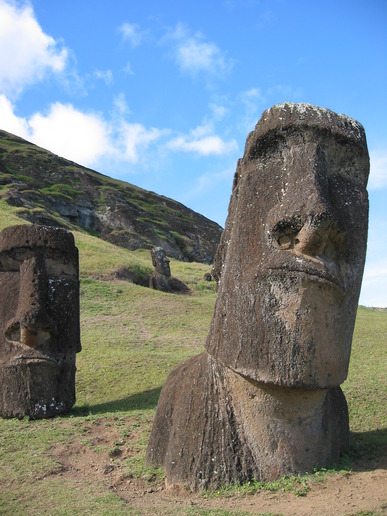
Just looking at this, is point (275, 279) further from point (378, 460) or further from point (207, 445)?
point (378, 460)

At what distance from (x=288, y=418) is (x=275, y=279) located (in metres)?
1.17

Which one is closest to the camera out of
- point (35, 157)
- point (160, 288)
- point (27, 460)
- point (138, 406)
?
point (27, 460)

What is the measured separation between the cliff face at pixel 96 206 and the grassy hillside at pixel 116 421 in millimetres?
21231

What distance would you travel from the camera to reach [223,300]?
511 cm

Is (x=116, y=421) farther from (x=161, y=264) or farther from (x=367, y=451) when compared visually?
(x=161, y=264)

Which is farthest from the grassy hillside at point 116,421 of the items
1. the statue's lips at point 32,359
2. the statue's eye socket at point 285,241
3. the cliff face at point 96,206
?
the cliff face at point 96,206

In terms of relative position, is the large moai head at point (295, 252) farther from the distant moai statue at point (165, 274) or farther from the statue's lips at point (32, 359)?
the distant moai statue at point (165, 274)

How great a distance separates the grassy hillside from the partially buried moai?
40 centimetres

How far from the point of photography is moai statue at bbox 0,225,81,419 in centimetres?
831

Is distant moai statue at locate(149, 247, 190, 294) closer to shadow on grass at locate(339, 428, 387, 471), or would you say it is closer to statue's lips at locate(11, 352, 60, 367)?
statue's lips at locate(11, 352, 60, 367)

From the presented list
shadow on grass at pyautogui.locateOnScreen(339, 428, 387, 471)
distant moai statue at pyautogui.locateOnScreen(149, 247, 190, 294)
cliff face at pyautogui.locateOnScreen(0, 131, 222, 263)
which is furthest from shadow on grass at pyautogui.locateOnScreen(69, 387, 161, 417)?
cliff face at pyautogui.locateOnScreen(0, 131, 222, 263)

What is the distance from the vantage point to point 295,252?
462cm

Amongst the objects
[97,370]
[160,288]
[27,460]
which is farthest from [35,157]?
[27,460]

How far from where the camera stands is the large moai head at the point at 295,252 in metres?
4.53
